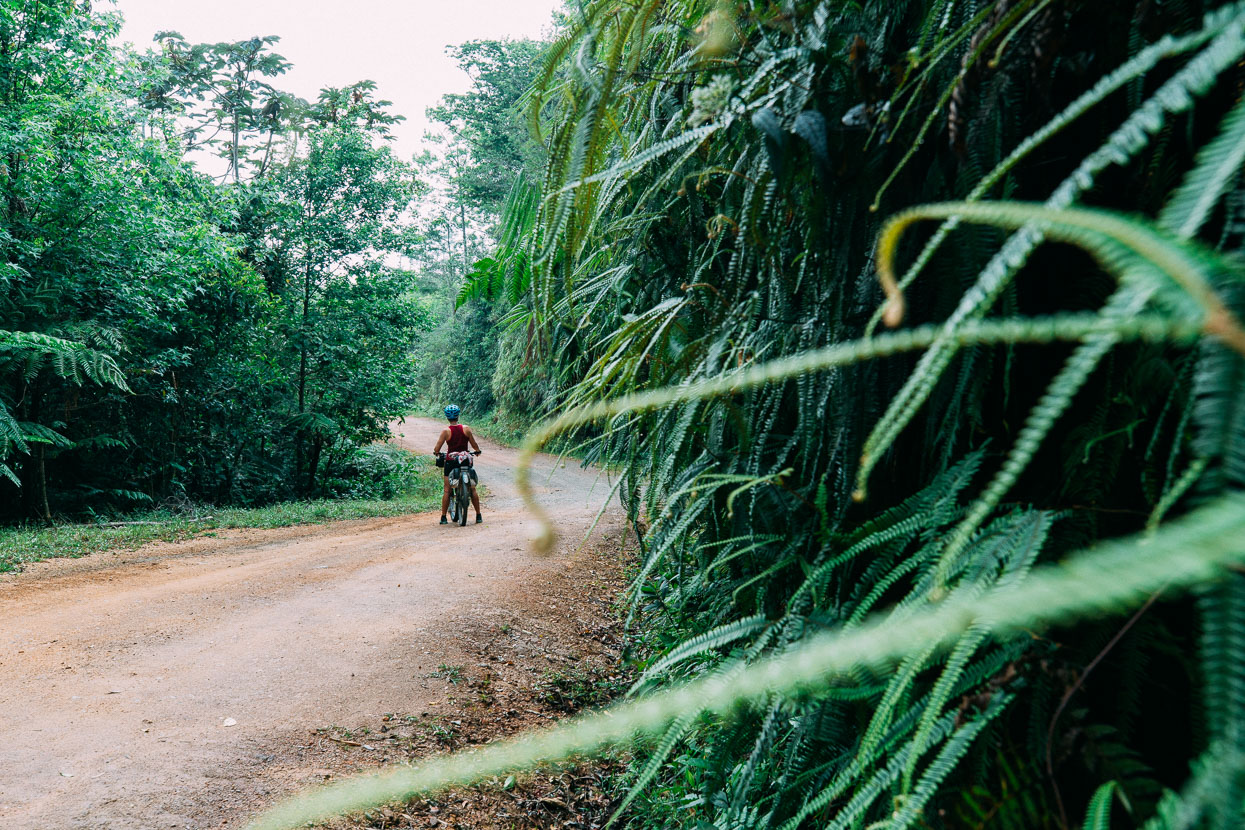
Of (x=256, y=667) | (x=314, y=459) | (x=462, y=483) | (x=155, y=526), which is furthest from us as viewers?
(x=314, y=459)

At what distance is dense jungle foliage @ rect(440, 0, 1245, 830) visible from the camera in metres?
0.39

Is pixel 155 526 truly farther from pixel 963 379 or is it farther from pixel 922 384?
pixel 922 384

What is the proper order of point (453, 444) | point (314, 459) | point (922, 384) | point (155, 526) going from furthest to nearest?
point (314, 459)
point (453, 444)
point (155, 526)
point (922, 384)

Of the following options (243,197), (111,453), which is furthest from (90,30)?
(111,453)

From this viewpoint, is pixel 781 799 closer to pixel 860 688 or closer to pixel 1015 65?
pixel 860 688

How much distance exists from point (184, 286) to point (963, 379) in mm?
11591

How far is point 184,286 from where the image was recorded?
10.1m

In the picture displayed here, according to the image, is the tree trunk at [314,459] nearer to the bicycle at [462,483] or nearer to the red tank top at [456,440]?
the red tank top at [456,440]

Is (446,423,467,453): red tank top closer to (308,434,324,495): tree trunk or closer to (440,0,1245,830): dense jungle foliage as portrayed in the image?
(308,434,324,495): tree trunk

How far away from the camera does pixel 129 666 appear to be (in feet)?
11.8

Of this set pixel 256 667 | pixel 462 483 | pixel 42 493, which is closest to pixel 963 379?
pixel 256 667

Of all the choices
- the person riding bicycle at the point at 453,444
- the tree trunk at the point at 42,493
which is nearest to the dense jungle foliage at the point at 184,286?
the tree trunk at the point at 42,493

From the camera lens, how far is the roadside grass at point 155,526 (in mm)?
6629

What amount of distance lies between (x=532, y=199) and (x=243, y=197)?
1260 cm
